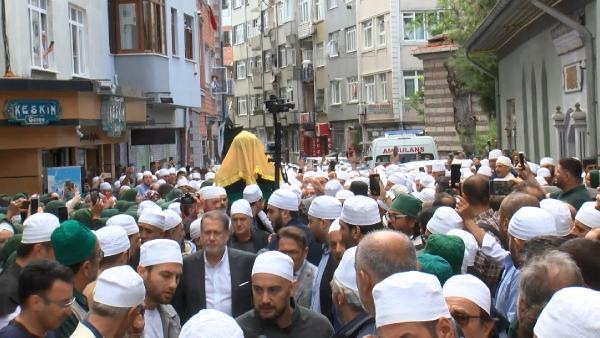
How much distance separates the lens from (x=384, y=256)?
5.47 metres

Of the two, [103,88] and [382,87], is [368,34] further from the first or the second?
[103,88]

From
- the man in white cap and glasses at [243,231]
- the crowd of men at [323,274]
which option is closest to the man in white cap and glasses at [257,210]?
the crowd of men at [323,274]

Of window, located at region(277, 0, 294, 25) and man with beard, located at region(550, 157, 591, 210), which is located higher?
window, located at region(277, 0, 294, 25)

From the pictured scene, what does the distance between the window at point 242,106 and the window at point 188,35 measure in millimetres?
53227

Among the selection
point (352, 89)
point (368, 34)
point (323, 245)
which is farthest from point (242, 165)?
point (352, 89)

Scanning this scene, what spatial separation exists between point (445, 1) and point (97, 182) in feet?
60.4

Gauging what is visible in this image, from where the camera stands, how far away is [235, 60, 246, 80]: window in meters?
92.2

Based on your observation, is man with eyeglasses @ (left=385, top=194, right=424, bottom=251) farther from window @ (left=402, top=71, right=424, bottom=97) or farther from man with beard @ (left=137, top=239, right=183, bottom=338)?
window @ (left=402, top=71, right=424, bottom=97)

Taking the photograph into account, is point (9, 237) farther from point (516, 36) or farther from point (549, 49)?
point (516, 36)

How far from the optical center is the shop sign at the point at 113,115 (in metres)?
24.4

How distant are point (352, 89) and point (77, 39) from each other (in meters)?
40.6

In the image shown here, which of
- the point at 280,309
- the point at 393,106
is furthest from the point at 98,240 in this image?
the point at 393,106

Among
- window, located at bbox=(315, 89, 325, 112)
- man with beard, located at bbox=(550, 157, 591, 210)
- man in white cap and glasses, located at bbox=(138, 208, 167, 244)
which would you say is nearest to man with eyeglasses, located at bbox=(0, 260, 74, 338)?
man in white cap and glasses, located at bbox=(138, 208, 167, 244)

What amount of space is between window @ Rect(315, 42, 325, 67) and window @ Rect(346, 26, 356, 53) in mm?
5480
